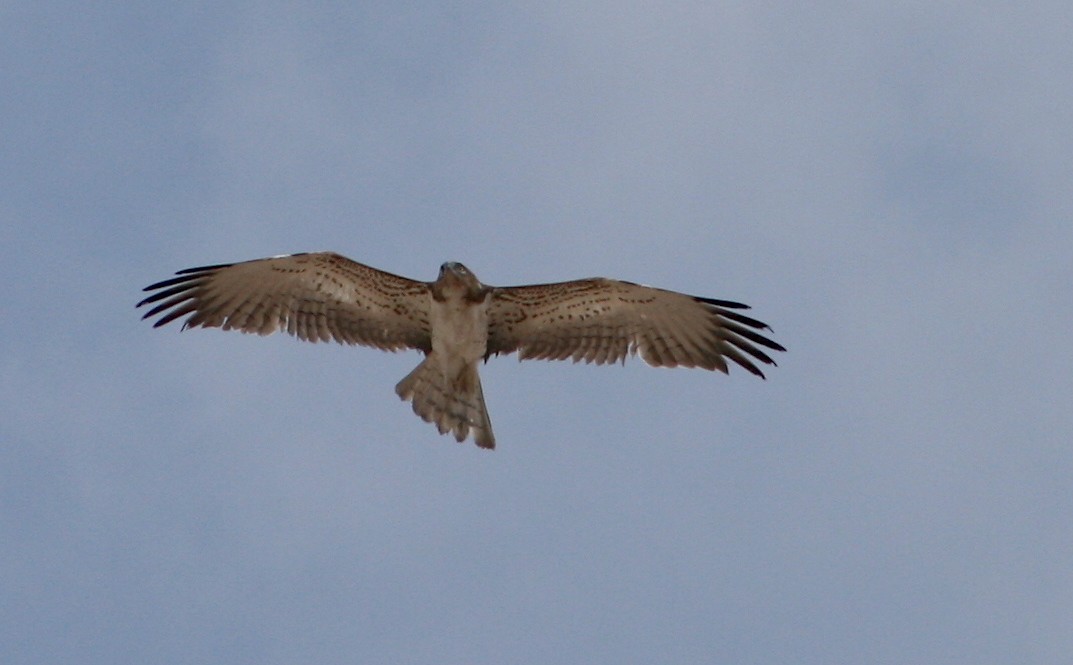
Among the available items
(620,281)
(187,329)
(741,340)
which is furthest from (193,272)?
(741,340)

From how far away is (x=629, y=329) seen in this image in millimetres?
11609

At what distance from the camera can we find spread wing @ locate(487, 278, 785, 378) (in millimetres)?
11383

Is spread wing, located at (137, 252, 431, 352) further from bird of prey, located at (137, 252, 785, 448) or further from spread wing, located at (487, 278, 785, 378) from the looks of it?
spread wing, located at (487, 278, 785, 378)

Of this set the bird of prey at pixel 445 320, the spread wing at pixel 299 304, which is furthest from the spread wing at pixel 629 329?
the spread wing at pixel 299 304

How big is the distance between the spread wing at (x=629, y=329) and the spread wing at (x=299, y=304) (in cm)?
86

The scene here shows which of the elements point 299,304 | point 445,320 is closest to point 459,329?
point 445,320

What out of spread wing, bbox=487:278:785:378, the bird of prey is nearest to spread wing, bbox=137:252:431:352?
the bird of prey

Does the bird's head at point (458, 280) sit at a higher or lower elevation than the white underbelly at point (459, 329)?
higher

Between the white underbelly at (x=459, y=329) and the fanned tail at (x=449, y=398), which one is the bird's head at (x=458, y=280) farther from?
the fanned tail at (x=449, y=398)

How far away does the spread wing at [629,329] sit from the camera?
1138 cm

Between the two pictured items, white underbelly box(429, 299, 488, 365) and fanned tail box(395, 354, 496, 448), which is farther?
white underbelly box(429, 299, 488, 365)

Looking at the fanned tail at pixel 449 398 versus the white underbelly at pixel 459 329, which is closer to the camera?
the fanned tail at pixel 449 398

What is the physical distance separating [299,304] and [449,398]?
1.71 metres

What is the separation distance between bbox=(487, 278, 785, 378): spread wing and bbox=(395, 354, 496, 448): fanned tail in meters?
0.50
